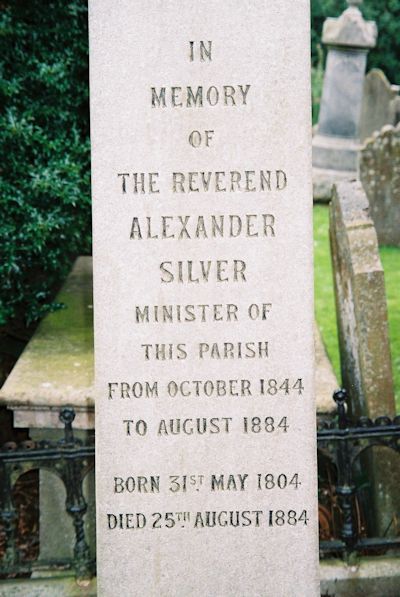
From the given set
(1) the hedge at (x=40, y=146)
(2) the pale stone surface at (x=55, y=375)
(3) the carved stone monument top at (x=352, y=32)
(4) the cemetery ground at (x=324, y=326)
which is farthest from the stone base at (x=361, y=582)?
(3) the carved stone monument top at (x=352, y=32)

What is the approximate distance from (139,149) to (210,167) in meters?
0.25

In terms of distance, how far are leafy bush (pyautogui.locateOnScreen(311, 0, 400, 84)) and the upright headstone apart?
8379 mm

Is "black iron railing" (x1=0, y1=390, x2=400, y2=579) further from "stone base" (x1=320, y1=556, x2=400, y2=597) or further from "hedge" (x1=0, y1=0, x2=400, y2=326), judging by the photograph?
"hedge" (x1=0, y1=0, x2=400, y2=326)

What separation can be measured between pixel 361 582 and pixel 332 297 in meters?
4.77

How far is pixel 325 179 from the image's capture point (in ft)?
42.6

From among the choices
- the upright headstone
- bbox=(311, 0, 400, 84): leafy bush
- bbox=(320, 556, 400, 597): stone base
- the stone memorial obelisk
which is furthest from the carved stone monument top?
the stone memorial obelisk

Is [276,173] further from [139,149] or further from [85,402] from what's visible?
[85,402]

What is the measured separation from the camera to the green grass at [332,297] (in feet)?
23.4

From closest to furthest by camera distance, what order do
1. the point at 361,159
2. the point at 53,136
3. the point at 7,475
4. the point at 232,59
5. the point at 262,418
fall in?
1. the point at 232,59
2. the point at 262,418
3. the point at 7,475
4. the point at 53,136
5. the point at 361,159

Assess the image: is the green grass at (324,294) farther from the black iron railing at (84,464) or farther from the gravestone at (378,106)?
the gravestone at (378,106)

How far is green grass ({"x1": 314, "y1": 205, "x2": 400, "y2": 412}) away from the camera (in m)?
7.13

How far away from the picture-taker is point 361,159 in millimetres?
9758

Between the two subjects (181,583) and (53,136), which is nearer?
(181,583)

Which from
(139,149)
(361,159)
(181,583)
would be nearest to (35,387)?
(181,583)
